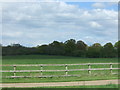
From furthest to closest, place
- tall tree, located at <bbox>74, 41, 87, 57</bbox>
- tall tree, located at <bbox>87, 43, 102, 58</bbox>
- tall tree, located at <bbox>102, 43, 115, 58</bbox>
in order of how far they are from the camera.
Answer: tall tree, located at <bbox>87, 43, 102, 58</bbox>
tall tree, located at <bbox>74, 41, 87, 57</bbox>
tall tree, located at <bbox>102, 43, 115, 58</bbox>

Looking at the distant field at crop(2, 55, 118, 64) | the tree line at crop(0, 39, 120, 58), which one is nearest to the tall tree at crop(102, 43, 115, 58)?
the tree line at crop(0, 39, 120, 58)

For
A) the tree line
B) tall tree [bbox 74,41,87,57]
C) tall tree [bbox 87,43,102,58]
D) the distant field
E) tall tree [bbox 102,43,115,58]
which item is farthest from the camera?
tall tree [bbox 87,43,102,58]

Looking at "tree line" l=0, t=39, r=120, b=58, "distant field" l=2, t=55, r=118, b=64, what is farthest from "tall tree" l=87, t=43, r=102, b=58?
"distant field" l=2, t=55, r=118, b=64

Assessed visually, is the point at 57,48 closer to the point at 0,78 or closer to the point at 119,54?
the point at 119,54

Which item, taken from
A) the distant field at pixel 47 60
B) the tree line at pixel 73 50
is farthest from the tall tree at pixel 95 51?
the distant field at pixel 47 60

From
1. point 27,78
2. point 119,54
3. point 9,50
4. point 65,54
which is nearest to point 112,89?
point 27,78

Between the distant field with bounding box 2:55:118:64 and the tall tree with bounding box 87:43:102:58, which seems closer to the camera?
the distant field with bounding box 2:55:118:64

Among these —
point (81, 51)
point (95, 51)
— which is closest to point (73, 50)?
point (81, 51)

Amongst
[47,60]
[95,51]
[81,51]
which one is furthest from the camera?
[95,51]

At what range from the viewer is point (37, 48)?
55.0m

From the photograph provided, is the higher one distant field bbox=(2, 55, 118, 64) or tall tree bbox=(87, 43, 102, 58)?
tall tree bbox=(87, 43, 102, 58)

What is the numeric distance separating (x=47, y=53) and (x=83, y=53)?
845 cm

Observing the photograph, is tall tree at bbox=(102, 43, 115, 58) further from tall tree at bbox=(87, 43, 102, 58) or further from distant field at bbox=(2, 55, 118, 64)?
distant field at bbox=(2, 55, 118, 64)

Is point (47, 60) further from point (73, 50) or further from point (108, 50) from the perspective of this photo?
point (108, 50)
